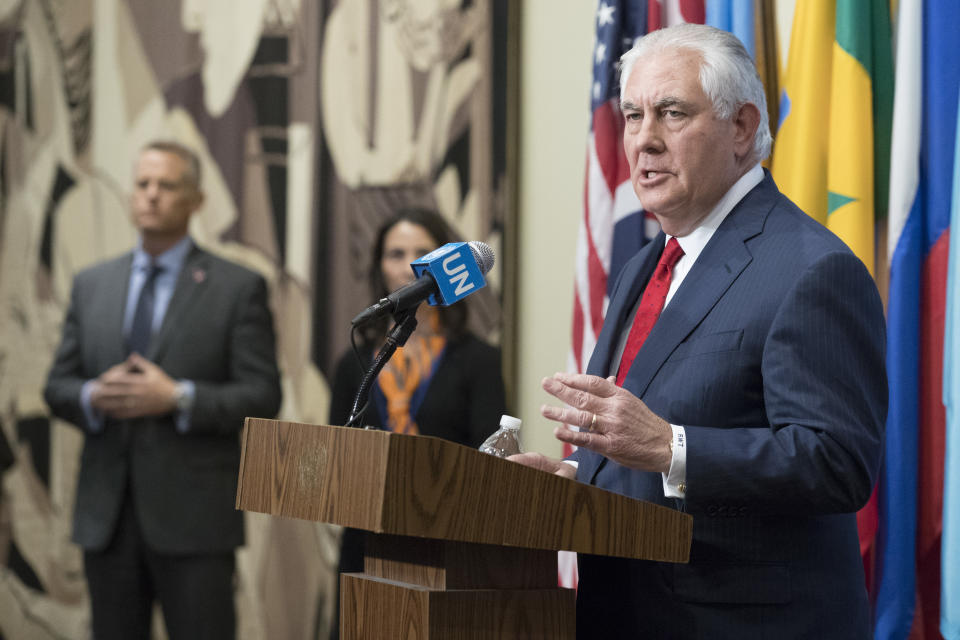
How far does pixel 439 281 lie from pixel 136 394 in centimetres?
243

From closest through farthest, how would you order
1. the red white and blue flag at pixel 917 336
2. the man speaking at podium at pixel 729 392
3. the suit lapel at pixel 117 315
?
1. the man speaking at podium at pixel 729 392
2. the red white and blue flag at pixel 917 336
3. the suit lapel at pixel 117 315

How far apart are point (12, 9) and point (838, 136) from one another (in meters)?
3.66

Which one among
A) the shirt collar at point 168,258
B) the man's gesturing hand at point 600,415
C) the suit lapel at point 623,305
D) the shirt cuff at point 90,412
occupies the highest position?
the shirt collar at point 168,258

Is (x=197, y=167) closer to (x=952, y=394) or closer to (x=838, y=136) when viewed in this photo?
(x=838, y=136)

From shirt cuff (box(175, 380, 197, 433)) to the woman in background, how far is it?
0.50 metres

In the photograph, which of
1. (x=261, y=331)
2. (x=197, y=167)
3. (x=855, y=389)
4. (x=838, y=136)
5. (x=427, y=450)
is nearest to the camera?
(x=427, y=450)

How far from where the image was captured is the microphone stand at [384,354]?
1.37 m

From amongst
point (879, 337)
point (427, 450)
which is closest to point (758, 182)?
point (879, 337)

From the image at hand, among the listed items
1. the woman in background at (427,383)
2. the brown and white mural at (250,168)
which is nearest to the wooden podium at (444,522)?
the woman in background at (427,383)

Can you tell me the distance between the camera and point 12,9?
4.71 metres

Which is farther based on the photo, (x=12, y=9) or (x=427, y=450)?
(x=12, y=9)

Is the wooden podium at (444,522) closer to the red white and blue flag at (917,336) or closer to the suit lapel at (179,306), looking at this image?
the red white and blue flag at (917,336)

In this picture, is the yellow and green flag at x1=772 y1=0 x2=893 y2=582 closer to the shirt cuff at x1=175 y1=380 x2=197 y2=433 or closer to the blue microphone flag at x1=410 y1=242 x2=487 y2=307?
the blue microphone flag at x1=410 y1=242 x2=487 y2=307

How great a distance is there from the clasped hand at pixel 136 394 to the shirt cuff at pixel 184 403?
0.07ft
